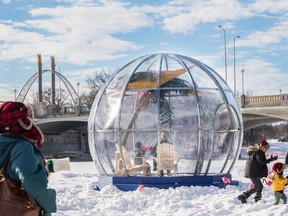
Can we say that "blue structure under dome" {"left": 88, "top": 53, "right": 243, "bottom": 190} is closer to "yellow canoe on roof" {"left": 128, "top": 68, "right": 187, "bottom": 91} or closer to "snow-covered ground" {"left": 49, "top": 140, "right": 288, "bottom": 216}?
"yellow canoe on roof" {"left": 128, "top": 68, "right": 187, "bottom": 91}

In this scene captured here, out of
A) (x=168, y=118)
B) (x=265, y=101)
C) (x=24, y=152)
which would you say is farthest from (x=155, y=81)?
(x=265, y=101)

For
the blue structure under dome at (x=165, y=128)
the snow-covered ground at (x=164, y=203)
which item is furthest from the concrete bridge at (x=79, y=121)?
the snow-covered ground at (x=164, y=203)

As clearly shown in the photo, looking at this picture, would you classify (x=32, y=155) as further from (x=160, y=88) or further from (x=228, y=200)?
(x=160, y=88)

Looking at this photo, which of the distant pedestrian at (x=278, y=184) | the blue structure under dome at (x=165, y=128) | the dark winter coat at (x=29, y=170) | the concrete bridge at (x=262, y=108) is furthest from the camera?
the concrete bridge at (x=262, y=108)

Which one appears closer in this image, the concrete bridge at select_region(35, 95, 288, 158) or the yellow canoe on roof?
the yellow canoe on roof

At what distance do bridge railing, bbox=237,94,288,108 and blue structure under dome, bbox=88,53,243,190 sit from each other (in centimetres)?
3060

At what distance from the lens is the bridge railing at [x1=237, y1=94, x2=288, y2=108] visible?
43406 millimetres

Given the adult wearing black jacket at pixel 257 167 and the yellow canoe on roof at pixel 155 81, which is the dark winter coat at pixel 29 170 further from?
the yellow canoe on roof at pixel 155 81

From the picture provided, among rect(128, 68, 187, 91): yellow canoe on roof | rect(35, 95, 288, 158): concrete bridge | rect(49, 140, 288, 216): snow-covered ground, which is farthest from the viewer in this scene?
rect(35, 95, 288, 158): concrete bridge

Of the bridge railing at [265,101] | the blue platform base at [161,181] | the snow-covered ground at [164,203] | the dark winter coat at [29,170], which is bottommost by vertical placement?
the snow-covered ground at [164,203]

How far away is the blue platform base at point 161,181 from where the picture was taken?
480 inches

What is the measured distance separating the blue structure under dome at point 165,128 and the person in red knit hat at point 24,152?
9.21 metres

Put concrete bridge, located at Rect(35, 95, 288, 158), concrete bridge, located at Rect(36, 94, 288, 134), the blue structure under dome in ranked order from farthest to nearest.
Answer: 1. concrete bridge, located at Rect(35, 95, 288, 158)
2. concrete bridge, located at Rect(36, 94, 288, 134)
3. the blue structure under dome

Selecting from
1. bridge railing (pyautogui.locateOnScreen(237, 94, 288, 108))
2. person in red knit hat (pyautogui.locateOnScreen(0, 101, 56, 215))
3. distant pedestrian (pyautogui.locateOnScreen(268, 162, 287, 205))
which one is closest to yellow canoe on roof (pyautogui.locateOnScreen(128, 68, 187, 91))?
distant pedestrian (pyautogui.locateOnScreen(268, 162, 287, 205))
